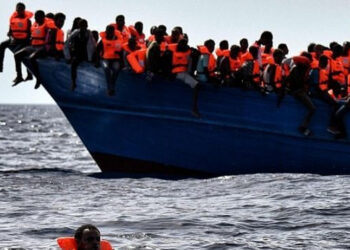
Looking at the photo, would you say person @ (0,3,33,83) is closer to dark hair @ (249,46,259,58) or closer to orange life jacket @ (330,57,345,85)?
dark hair @ (249,46,259,58)

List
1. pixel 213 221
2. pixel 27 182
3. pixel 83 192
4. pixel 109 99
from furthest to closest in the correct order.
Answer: pixel 109 99
pixel 27 182
pixel 83 192
pixel 213 221

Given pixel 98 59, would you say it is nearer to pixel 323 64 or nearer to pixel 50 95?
pixel 50 95

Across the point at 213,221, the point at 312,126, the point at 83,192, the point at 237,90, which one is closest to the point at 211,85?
the point at 237,90

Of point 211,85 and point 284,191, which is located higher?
point 211,85

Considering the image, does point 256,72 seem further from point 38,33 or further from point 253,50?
point 38,33

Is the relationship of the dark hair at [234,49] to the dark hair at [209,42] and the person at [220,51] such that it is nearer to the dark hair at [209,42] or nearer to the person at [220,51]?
the person at [220,51]

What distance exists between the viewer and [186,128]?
85.7 ft

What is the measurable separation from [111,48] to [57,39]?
5.70 feet

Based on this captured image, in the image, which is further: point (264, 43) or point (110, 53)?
point (264, 43)

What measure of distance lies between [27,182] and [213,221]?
7.48m

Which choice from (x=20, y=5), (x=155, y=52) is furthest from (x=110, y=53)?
(x=20, y=5)

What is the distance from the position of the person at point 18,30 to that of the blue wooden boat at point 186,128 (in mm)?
721

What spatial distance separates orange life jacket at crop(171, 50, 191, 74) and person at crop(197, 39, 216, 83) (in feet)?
1.18

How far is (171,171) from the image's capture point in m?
26.7
